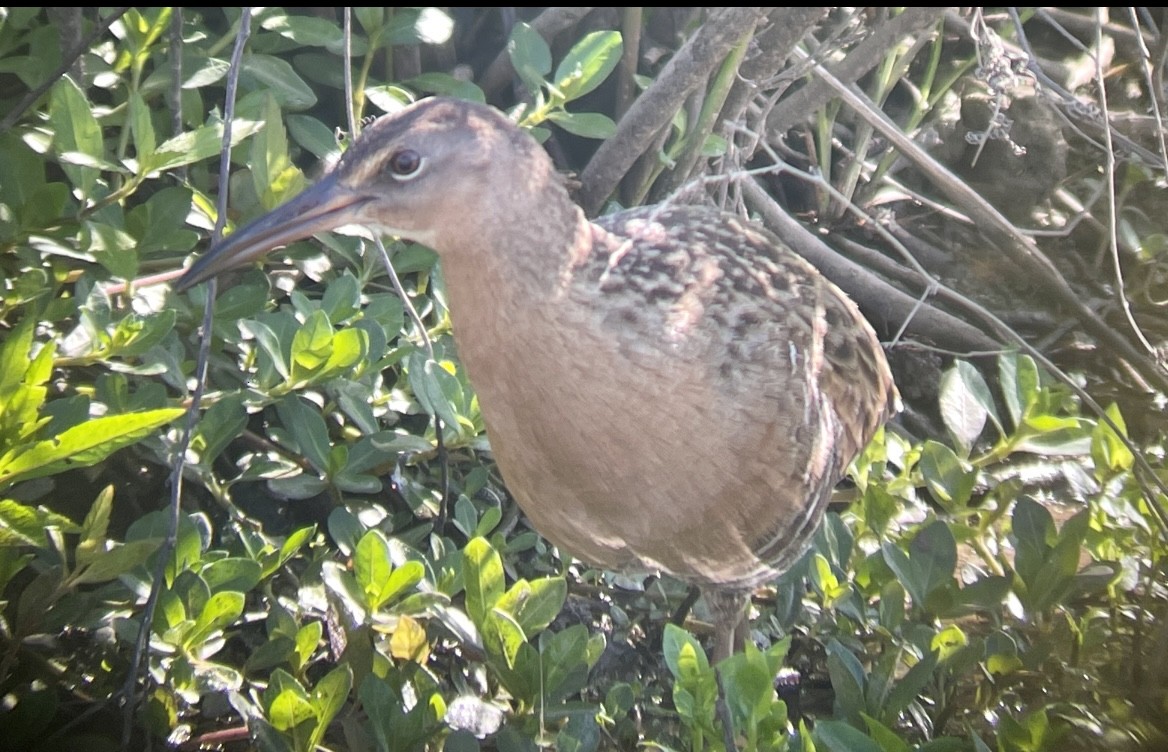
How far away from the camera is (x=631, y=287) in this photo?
45.5 inches

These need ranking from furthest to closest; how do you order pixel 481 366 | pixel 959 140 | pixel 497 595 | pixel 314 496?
pixel 959 140 → pixel 314 496 → pixel 497 595 → pixel 481 366

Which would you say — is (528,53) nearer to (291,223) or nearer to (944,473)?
(291,223)

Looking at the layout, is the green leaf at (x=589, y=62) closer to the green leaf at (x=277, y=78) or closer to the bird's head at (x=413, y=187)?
the green leaf at (x=277, y=78)

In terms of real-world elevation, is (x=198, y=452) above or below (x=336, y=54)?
below

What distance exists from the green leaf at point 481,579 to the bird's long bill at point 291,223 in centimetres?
41

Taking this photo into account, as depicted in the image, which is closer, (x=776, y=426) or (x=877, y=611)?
(x=776, y=426)

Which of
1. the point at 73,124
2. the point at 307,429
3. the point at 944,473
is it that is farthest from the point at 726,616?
the point at 73,124

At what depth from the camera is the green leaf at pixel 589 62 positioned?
158 cm

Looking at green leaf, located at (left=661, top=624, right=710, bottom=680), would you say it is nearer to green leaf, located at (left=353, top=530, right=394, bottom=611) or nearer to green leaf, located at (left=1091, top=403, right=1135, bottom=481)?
green leaf, located at (left=353, top=530, right=394, bottom=611)

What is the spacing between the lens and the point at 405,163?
1057mm

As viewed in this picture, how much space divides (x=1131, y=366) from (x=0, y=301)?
1.62 meters

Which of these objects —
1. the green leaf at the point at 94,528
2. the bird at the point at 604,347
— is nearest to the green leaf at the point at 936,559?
the bird at the point at 604,347

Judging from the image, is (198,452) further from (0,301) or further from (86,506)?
(0,301)

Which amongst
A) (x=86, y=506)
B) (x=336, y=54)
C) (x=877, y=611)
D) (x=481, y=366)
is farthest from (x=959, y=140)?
(x=86, y=506)
